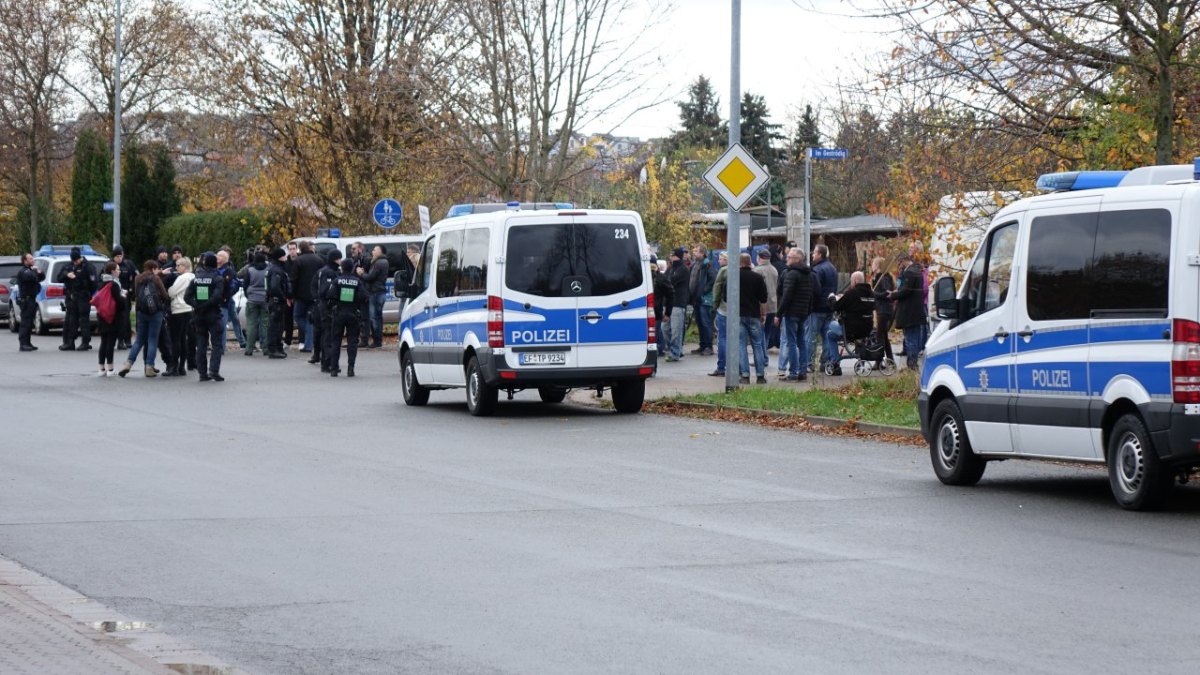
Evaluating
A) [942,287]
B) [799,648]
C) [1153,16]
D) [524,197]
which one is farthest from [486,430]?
[524,197]

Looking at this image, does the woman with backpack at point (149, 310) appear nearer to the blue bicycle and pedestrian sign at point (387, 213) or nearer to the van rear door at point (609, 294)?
the blue bicycle and pedestrian sign at point (387, 213)

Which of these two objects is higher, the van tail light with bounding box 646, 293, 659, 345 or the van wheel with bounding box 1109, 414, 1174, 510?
the van tail light with bounding box 646, 293, 659, 345

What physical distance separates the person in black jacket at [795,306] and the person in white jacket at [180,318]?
9.10m

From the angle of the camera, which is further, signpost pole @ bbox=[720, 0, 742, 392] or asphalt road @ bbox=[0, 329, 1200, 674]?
signpost pole @ bbox=[720, 0, 742, 392]

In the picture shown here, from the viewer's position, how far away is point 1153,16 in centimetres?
1773

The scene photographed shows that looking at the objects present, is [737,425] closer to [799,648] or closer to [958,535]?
[958,535]

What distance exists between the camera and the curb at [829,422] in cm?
1762

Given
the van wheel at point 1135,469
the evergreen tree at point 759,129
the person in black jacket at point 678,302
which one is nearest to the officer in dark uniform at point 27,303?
the person in black jacket at point 678,302

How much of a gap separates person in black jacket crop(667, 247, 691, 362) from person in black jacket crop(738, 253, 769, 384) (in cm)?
573

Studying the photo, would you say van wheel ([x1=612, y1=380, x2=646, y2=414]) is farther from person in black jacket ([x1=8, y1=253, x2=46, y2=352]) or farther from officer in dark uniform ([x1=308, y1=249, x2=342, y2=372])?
person in black jacket ([x1=8, y1=253, x2=46, y2=352])

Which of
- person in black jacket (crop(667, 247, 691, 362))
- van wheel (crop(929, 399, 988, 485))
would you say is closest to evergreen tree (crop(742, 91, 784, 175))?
person in black jacket (crop(667, 247, 691, 362))

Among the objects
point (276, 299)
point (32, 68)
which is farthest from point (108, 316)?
point (32, 68)

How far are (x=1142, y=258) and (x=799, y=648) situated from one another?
212 inches

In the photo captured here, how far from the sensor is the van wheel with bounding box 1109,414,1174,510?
445 inches
